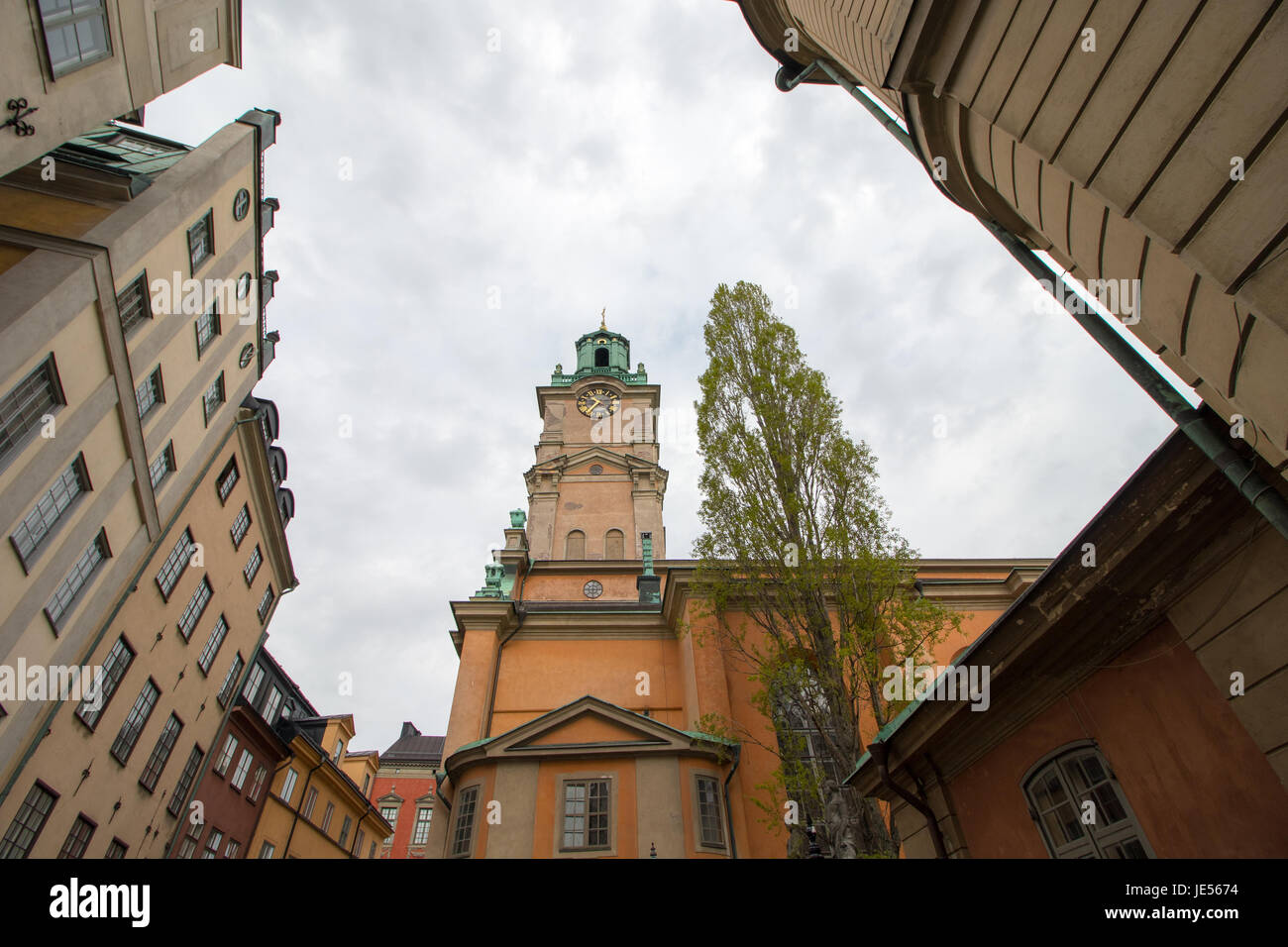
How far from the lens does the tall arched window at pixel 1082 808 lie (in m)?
6.50

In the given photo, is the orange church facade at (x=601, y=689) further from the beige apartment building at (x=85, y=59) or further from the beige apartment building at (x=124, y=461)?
the beige apartment building at (x=85, y=59)

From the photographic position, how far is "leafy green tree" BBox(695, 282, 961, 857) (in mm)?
13383

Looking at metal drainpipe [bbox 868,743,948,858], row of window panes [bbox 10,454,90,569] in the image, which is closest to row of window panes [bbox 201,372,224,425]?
row of window panes [bbox 10,454,90,569]

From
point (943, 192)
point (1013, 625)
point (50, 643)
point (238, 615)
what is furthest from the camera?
point (238, 615)

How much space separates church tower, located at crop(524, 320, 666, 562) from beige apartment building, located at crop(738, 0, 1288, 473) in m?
25.7

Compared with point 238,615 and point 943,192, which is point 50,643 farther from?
point 943,192

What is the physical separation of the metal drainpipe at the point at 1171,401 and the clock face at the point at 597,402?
3126 cm

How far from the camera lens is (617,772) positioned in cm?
1766

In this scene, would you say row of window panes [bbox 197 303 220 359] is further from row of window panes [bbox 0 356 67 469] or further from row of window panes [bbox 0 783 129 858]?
row of window panes [bbox 0 783 129 858]

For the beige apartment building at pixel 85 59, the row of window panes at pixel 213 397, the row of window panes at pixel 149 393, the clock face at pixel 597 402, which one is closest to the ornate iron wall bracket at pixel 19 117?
the beige apartment building at pixel 85 59

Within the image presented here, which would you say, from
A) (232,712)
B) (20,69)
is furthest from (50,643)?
(232,712)

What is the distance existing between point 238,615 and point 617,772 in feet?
49.4

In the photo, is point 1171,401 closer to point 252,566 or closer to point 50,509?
point 50,509

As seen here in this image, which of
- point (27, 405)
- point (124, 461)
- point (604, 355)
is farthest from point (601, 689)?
point (604, 355)
